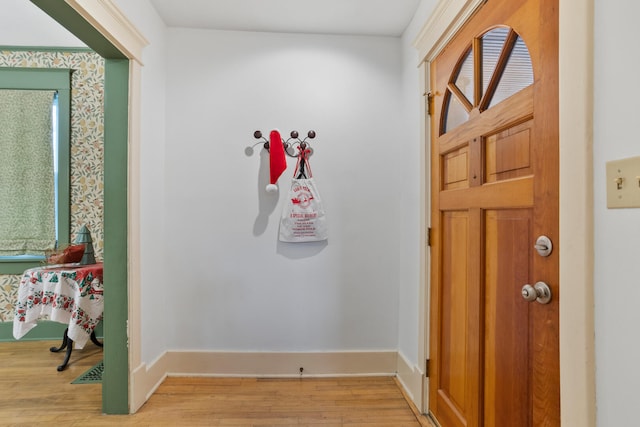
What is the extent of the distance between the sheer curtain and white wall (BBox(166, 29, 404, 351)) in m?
1.43

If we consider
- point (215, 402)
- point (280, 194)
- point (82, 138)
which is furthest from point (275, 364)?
point (82, 138)

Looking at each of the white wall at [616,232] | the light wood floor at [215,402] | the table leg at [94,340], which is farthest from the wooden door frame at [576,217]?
the table leg at [94,340]

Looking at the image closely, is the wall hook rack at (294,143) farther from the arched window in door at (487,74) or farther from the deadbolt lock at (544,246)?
the deadbolt lock at (544,246)

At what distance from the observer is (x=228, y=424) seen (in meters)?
1.87

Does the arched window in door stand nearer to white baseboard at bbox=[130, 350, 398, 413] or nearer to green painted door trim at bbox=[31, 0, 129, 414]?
white baseboard at bbox=[130, 350, 398, 413]

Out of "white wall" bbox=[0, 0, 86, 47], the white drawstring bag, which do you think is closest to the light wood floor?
the white drawstring bag

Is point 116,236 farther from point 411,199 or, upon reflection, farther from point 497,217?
point 497,217

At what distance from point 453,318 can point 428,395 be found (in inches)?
23.2

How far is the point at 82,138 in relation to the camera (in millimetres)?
2998

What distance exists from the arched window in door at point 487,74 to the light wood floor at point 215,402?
167 cm

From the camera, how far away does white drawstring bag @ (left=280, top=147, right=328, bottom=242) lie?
2.39 metres

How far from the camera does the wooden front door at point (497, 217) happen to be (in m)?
1.05

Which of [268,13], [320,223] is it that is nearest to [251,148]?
[320,223]

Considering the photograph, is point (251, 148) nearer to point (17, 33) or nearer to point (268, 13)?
point (268, 13)
